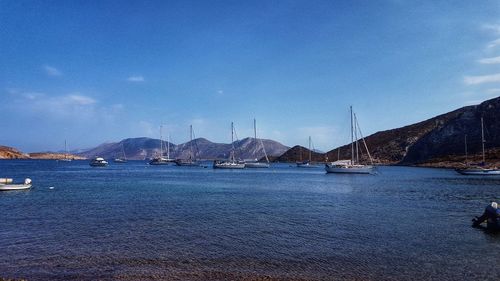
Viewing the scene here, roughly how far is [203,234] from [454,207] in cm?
2783

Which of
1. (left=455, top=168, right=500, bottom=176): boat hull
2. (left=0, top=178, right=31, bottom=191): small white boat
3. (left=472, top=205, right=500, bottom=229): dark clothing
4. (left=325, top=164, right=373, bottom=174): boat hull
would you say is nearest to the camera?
(left=472, top=205, right=500, bottom=229): dark clothing

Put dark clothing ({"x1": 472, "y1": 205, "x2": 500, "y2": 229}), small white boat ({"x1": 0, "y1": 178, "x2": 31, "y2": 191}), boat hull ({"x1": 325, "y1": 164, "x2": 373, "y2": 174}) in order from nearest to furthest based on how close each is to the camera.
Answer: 1. dark clothing ({"x1": 472, "y1": 205, "x2": 500, "y2": 229})
2. small white boat ({"x1": 0, "y1": 178, "x2": 31, "y2": 191})
3. boat hull ({"x1": 325, "y1": 164, "x2": 373, "y2": 174})

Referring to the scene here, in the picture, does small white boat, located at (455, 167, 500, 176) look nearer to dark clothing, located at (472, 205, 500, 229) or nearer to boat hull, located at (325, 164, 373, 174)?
boat hull, located at (325, 164, 373, 174)

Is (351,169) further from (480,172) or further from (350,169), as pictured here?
(480,172)

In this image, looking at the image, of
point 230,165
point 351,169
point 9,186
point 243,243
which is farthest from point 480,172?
point 9,186

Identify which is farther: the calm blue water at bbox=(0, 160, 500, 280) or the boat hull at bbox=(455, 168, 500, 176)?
the boat hull at bbox=(455, 168, 500, 176)

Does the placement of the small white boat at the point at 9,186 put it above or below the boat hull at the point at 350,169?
above

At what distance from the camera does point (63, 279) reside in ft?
53.2

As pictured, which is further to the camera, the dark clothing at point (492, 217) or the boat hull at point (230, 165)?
the boat hull at point (230, 165)

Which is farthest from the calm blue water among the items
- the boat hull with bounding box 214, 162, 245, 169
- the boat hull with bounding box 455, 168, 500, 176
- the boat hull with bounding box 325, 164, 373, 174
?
the boat hull with bounding box 214, 162, 245, 169

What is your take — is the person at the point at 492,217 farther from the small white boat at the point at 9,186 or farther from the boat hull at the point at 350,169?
the boat hull at the point at 350,169

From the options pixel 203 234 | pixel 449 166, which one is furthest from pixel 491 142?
pixel 203 234

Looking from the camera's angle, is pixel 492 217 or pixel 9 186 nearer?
pixel 492 217

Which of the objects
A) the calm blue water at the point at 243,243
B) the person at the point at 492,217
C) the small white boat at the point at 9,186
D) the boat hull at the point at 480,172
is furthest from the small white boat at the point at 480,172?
the small white boat at the point at 9,186
